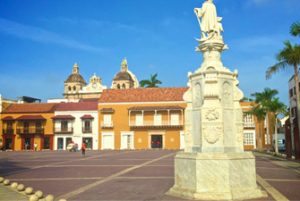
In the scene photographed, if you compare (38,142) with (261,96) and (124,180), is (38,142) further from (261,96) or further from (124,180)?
(124,180)

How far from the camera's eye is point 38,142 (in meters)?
53.9

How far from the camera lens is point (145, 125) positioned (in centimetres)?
5084

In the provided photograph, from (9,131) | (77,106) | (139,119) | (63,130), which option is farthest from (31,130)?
(139,119)

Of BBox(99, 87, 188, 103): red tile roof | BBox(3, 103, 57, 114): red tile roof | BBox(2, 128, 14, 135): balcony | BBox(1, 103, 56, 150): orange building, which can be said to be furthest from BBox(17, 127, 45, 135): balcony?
BBox(99, 87, 188, 103): red tile roof

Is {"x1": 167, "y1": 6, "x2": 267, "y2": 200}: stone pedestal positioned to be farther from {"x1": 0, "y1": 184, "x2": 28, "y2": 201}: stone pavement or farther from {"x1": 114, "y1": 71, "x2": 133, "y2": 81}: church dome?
{"x1": 114, "y1": 71, "x2": 133, "y2": 81}: church dome

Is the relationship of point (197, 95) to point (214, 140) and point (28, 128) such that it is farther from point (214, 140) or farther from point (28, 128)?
point (28, 128)

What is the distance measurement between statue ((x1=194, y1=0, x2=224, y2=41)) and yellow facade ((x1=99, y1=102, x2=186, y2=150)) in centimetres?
3980

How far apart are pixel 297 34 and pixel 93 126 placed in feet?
122

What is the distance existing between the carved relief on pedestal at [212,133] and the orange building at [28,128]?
157 feet

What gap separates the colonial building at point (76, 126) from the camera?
2071 inches

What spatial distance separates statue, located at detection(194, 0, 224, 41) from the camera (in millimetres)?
9797

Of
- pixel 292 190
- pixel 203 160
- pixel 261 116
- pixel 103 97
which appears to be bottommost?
pixel 292 190

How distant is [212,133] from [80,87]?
83607mm

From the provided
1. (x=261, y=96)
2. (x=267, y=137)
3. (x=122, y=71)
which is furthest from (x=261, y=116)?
(x=122, y=71)
